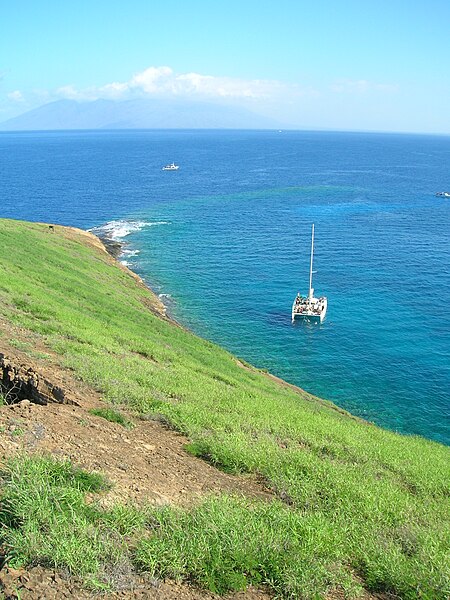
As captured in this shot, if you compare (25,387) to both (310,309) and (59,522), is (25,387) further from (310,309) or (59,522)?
(310,309)

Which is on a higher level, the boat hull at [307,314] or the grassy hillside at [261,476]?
the grassy hillside at [261,476]

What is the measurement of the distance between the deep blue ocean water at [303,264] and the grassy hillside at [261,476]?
9698 millimetres

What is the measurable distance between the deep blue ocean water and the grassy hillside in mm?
9698

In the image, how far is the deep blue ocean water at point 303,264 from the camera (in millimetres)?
45781

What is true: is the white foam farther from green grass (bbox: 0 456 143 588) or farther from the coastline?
green grass (bbox: 0 456 143 588)

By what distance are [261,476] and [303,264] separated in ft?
204

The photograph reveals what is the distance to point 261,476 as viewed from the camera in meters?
16.5

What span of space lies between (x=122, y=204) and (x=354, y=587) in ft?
377

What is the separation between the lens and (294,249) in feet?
275

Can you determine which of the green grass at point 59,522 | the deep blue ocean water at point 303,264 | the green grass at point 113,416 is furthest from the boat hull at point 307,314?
the green grass at point 59,522

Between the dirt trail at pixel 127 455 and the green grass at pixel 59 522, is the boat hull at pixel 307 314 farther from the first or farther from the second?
the green grass at pixel 59 522

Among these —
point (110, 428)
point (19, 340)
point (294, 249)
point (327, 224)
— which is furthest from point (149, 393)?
point (327, 224)

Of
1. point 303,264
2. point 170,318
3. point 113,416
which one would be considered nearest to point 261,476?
point 113,416

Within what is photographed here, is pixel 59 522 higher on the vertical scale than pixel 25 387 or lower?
lower
